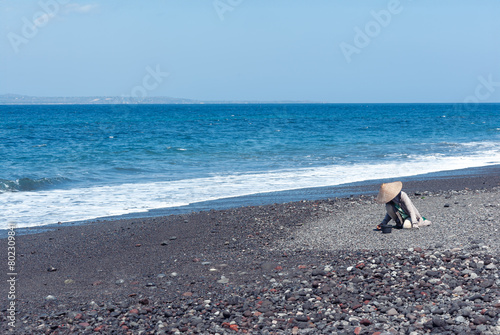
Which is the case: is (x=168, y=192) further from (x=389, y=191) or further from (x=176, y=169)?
(x=389, y=191)

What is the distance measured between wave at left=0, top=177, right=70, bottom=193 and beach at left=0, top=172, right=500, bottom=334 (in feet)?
22.5

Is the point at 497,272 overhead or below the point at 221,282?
overhead

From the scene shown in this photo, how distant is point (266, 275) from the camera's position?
691 centimetres

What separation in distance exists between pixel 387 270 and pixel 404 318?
142 centimetres


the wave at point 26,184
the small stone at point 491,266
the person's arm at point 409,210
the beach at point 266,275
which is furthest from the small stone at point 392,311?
the wave at point 26,184

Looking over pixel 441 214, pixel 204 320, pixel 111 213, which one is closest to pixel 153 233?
pixel 111 213

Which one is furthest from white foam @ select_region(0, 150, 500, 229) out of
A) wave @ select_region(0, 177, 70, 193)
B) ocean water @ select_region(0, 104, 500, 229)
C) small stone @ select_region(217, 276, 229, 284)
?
small stone @ select_region(217, 276, 229, 284)

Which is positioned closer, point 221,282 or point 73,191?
point 221,282

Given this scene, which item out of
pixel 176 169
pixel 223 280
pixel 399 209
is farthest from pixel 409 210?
pixel 176 169

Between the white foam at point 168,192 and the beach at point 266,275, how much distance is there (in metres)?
1.96

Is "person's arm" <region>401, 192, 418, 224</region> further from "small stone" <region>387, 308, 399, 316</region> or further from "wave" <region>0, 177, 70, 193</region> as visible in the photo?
"wave" <region>0, 177, 70, 193</region>

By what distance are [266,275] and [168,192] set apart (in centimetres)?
906

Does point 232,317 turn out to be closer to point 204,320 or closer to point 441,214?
point 204,320

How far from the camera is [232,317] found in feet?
17.8
